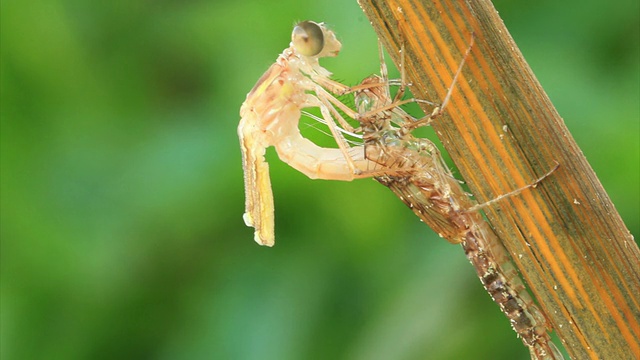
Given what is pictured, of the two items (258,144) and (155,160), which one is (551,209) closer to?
(258,144)

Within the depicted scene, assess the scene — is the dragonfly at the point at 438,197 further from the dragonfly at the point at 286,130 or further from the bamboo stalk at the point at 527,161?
the bamboo stalk at the point at 527,161

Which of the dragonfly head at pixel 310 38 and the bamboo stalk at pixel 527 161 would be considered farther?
the dragonfly head at pixel 310 38

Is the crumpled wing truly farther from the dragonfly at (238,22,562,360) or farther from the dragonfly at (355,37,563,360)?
the dragonfly at (355,37,563,360)

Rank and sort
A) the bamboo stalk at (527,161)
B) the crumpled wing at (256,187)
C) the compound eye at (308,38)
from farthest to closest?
the crumpled wing at (256,187)
the compound eye at (308,38)
the bamboo stalk at (527,161)

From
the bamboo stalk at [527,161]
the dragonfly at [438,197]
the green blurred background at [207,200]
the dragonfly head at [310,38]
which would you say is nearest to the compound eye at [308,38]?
the dragonfly head at [310,38]

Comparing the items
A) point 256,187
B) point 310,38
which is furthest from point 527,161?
point 256,187

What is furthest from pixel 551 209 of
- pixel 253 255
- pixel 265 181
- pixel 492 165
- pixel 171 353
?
pixel 171 353
